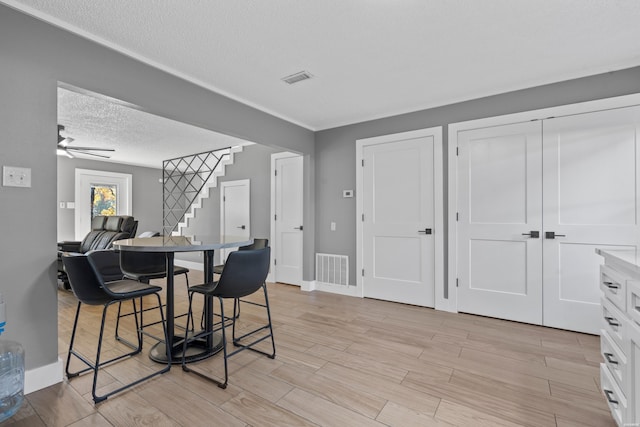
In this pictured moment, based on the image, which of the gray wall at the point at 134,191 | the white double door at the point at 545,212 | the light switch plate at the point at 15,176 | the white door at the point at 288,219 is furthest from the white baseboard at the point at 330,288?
the gray wall at the point at 134,191

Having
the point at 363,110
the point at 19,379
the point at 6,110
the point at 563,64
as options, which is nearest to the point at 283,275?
the point at 363,110

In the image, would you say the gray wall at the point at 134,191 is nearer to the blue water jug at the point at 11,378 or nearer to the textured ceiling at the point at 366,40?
the textured ceiling at the point at 366,40

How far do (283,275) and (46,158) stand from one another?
358 centimetres

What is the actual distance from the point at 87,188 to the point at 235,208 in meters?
3.81

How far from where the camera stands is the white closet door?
2715mm

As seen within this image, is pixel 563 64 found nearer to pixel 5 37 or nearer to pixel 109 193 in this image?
pixel 5 37

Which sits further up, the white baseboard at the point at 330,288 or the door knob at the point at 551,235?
the door knob at the point at 551,235

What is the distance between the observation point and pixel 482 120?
3.36 m

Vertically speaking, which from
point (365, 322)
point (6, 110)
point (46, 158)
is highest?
point (6, 110)

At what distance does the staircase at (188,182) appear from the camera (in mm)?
6141

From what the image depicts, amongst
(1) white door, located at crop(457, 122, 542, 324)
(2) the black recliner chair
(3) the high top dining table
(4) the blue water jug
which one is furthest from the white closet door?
(2) the black recliner chair

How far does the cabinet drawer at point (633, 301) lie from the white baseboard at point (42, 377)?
320cm

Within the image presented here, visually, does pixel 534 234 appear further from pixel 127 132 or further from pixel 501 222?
pixel 127 132

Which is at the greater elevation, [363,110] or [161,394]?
[363,110]
